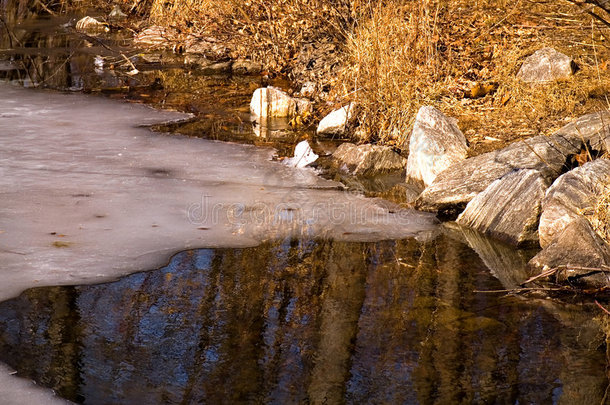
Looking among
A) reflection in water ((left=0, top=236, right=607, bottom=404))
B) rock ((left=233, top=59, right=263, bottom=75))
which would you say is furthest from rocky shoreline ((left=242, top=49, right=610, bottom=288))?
rock ((left=233, top=59, right=263, bottom=75))

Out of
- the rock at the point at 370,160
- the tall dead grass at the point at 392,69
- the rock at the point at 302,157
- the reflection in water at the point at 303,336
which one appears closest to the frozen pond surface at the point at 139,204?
the rock at the point at 302,157

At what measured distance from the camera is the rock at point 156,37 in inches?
508

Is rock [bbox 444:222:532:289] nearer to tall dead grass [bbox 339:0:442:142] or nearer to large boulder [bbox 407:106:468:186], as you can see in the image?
large boulder [bbox 407:106:468:186]

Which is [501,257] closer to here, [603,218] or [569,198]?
[569,198]

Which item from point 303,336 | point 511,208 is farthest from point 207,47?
point 303,336

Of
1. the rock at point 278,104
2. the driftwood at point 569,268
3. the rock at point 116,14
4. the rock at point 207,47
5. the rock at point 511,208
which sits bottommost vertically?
the driftwood at point 569,268

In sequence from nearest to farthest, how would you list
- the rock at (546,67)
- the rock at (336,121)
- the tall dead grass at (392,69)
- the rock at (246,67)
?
1. the tall dead grass at (392,69)
2. the rock at (546,67)
3. the rock at (336,121)
4. the rock at (246,67)

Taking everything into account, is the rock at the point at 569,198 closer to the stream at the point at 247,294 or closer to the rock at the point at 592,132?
the stream at the point at 247,294

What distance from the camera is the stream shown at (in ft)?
11.6

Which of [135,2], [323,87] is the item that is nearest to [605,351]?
[323,87]

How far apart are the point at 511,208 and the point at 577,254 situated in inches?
33.2

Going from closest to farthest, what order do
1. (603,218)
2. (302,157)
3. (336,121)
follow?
1. (603,218)
2. (302,157)
3. (336,121)

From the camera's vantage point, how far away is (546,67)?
7855mm

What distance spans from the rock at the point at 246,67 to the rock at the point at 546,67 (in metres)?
4.39
